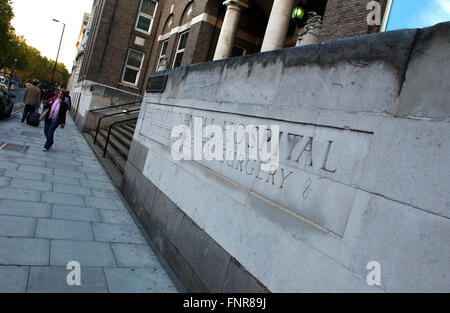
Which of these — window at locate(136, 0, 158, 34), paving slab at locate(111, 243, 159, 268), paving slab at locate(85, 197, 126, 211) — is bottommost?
paving slab at locate(111, 243, 159, 268)

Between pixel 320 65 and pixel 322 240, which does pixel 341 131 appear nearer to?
pixel 320 65

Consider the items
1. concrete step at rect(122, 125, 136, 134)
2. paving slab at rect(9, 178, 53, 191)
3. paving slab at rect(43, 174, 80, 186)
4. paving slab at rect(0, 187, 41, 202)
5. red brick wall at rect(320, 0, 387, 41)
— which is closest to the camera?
paving slab at rect(0, 187, 41, 202)

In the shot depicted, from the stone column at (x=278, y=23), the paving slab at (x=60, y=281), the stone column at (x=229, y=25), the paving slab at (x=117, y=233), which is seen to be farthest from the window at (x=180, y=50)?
the paving slab at (x=60, y=281)

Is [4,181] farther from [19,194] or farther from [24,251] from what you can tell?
[24,251]

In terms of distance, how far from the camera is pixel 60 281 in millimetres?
2963

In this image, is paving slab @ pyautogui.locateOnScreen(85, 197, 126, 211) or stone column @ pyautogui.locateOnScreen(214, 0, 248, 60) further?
stone column @ pyautogui.locateOnScreen(214, 0, 248, 60)

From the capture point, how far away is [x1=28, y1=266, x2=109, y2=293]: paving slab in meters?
2.81

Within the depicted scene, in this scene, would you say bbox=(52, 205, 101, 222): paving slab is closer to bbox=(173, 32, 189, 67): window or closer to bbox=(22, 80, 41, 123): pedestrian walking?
bbox=(22, 80, 41, 123): pedestrian walking

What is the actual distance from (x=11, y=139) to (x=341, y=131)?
9.87 metres

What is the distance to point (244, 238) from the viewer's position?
2.79 m

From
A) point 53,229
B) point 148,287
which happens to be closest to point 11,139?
point 53,229

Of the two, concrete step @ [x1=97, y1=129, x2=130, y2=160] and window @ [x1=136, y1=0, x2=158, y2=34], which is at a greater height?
window @ [x1=136, y1=0, x2=158, y2=34]

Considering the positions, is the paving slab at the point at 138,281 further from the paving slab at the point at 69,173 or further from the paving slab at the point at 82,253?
the paving slab at the point at 69,173

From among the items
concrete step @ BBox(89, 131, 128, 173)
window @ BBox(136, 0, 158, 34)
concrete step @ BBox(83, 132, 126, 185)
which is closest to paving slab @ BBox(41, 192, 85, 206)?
concrete step @ BBox(83, 132, 126, 185)
